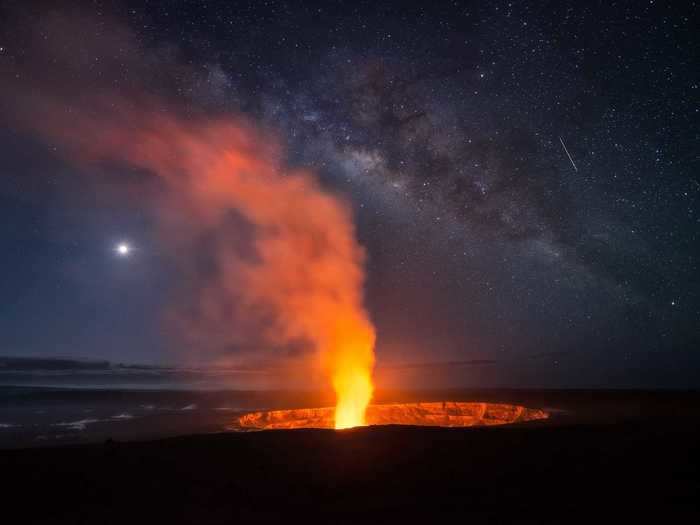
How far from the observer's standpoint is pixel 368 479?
37.2ft

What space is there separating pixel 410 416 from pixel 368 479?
31.8 m

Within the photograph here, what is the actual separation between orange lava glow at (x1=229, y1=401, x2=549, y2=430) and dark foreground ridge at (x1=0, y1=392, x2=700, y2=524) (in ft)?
73.7

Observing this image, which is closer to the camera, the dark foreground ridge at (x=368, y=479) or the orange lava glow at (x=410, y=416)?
the dark foreground ridge at (x=368, y=479)

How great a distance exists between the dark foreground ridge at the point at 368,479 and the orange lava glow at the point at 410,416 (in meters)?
22.5

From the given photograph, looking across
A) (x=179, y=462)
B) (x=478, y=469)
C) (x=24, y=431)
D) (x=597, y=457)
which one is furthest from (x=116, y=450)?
(x=24, y=431)

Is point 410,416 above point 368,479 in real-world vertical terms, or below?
below

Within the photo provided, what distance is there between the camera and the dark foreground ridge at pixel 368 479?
887 cm

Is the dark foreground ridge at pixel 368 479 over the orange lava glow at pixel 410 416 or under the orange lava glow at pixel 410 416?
over

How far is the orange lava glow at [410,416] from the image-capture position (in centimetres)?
3781

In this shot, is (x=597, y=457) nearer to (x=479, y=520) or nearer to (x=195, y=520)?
(x=479, y=520)

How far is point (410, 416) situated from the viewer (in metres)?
41.4

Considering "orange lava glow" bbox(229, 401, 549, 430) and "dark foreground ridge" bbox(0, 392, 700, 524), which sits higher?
"dark foreground ridge" bbox(0, 392, 700, 524)

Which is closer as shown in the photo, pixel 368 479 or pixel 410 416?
pixel 368 479

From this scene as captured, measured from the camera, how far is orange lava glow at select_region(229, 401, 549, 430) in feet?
124
